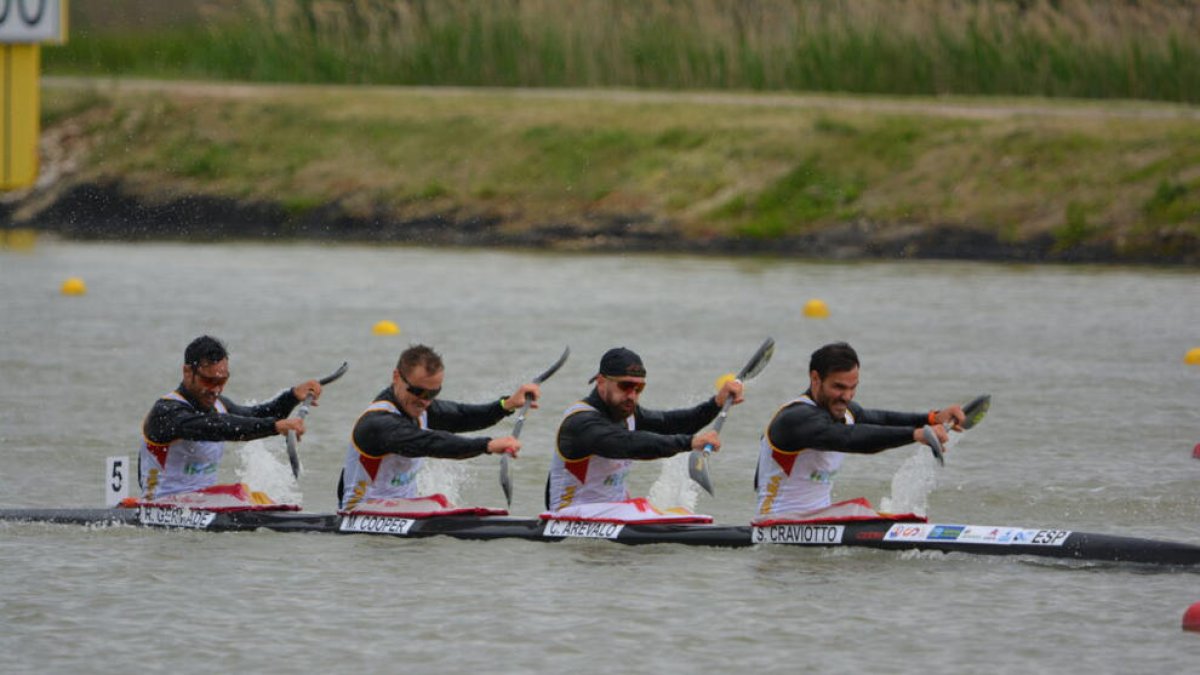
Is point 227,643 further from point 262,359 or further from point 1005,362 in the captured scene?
point 1005,362

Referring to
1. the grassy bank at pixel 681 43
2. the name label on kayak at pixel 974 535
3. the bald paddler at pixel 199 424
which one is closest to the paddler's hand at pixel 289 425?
the bald paddler at pixel 199 424

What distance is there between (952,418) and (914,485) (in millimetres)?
3611

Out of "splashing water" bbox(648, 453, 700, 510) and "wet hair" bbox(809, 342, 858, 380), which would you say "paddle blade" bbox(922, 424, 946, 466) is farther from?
"splashing water" bbox(648, 453, 700, 510)

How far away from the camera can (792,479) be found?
1145 cm

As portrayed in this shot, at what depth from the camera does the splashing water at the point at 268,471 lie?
14383 mm

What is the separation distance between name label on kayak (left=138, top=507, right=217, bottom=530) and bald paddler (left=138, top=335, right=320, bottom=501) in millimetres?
122

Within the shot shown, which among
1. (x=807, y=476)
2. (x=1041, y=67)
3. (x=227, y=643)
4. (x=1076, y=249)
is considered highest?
(x=1041, y=67)

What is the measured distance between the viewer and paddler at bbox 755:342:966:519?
35.6ft

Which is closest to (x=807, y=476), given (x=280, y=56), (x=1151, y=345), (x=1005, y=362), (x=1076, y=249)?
(x=1005, y=362)

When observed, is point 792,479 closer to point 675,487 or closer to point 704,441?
point 704,441

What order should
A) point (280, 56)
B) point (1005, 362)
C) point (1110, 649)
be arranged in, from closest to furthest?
point (1110, 649) → point (1005, 362) → point (280, 56)

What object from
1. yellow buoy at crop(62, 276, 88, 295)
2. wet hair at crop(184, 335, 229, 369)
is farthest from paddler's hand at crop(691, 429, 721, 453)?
yellow buoy at crop(62, 276, 88, 295)

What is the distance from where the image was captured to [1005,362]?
780 inches

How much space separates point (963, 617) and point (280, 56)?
2506cm
